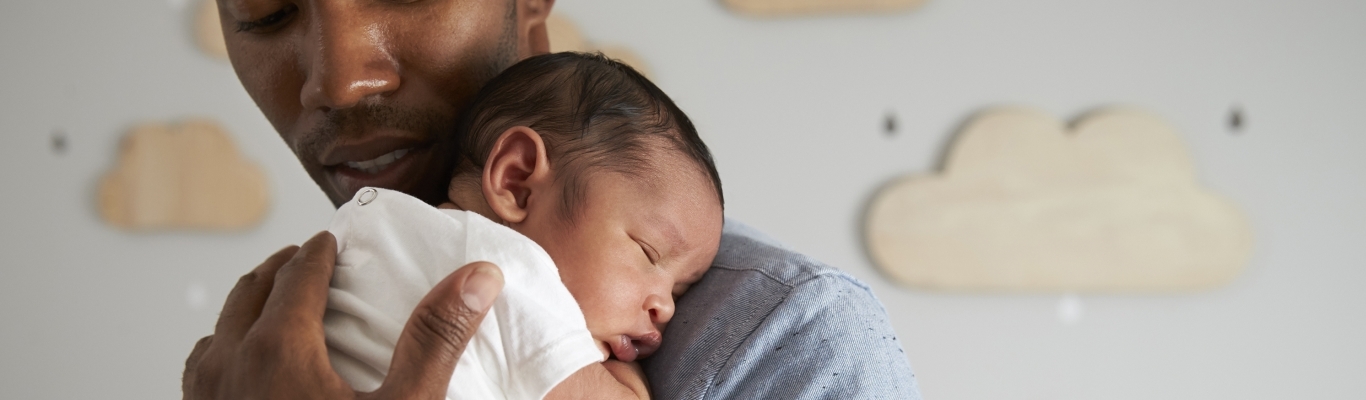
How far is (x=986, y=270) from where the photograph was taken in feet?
6.84

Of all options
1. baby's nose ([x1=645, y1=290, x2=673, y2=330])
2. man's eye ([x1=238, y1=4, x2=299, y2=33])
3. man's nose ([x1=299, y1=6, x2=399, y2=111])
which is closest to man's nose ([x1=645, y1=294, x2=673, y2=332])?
baby's nose ([x1=645, y1=290, x2=673, y2=330])

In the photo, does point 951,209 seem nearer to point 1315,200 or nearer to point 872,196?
point 872,196

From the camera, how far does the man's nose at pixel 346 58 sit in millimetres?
879

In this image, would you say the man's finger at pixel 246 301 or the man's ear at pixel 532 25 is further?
the man's ear at pixel 532 25

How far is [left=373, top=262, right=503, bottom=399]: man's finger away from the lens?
0.55m

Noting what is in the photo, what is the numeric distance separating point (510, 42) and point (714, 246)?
361mm

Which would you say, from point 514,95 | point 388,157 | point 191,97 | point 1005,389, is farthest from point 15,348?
point 1005,389

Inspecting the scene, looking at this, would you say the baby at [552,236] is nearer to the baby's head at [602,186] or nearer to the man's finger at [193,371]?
the baby's head at [602,186]

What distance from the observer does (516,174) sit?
765mm

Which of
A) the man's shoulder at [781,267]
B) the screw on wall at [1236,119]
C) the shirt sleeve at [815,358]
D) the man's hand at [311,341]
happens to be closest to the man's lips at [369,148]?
the man's hand at [311,341]

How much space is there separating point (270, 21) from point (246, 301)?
1.27 feet

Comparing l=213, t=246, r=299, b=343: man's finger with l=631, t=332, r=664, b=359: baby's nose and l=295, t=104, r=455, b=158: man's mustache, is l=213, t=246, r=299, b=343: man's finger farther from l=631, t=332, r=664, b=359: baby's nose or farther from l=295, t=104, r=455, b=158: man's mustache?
l=631, t=332, r=664, b=359: baby's nose

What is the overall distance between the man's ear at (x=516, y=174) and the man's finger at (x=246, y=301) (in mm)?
170

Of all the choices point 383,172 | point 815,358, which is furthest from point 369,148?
point 815,358
